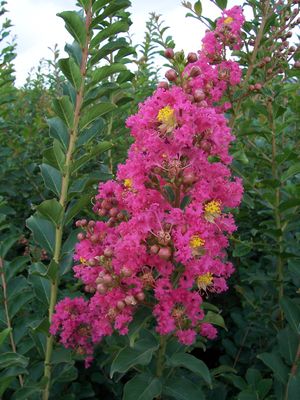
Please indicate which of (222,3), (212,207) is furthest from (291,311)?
(222,3)

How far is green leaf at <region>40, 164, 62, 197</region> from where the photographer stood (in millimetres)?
1616

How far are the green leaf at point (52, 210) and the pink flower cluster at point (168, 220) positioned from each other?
160 mm

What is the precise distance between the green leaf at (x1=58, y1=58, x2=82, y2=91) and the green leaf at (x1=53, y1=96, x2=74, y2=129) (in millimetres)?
84

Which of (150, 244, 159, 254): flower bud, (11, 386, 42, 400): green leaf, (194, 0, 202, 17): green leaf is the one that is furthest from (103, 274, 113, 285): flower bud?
(194, 0, 202, 17): green leaf

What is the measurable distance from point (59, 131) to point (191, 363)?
897 millimetres

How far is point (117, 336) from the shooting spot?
5.39 feet

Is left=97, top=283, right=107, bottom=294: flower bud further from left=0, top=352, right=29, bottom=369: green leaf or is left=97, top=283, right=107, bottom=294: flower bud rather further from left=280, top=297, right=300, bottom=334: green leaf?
left=280, top=297, right=300, bottom=334: green leaf

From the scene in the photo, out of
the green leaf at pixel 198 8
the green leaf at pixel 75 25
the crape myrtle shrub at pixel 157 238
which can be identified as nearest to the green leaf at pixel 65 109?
the crape myrtle shrub at pixel 157 238

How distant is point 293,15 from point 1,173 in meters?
2.01

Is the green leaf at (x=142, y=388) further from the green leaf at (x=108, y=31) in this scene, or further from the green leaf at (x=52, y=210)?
the green leaf at (x=108, y=31)

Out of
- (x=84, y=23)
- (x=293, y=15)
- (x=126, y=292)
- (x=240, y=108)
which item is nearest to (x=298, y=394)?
(x=126, y=292)

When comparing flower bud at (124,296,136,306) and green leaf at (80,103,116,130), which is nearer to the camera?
flower bud at (124,296,136,306)

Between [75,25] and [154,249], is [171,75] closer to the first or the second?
[75,25]

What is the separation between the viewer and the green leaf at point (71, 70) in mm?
1479
